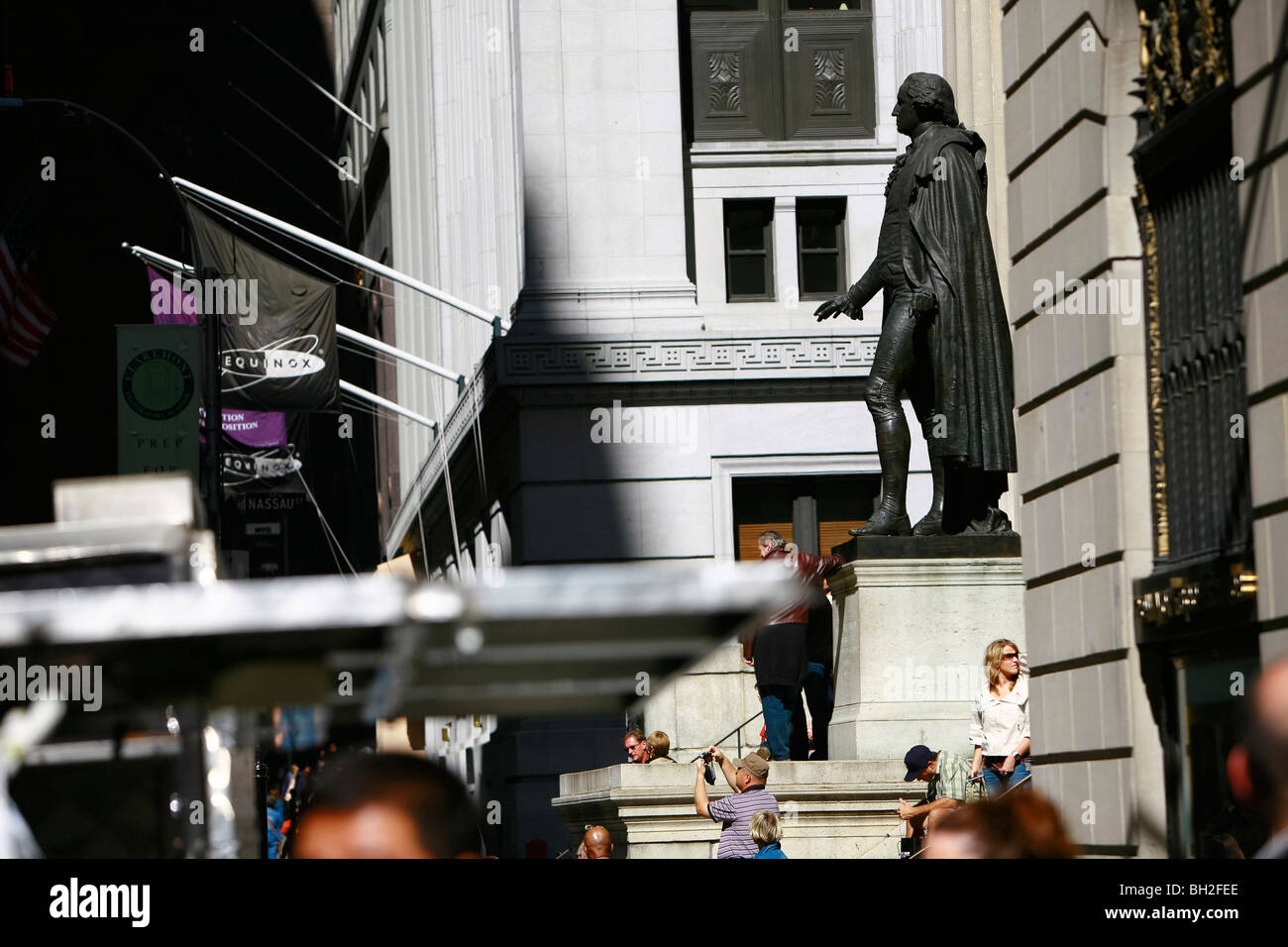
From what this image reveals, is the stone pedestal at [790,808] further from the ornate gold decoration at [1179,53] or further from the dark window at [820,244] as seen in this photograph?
the dark window at [820,244]

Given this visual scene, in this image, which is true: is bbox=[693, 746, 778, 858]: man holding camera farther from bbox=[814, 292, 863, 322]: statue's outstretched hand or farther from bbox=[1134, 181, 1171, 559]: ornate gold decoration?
bbox=[814, 292, 863, 322]: statue's outstretched hand

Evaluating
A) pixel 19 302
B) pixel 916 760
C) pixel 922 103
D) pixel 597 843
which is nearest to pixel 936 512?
pixel 922 103

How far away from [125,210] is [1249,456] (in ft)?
222

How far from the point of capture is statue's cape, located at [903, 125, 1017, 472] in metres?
15.0

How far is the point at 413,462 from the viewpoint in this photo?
47.9 m

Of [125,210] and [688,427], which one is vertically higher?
[125,210]

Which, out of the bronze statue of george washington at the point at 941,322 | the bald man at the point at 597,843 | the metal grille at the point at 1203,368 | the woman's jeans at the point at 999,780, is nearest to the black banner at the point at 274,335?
the bronze statue of george washington at the point at 941,322


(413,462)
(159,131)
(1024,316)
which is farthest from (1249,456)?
(159,131)

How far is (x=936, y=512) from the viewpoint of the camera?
1541 centimetres

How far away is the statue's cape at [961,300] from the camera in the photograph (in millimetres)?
14984

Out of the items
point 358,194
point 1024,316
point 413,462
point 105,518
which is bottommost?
point 105,518

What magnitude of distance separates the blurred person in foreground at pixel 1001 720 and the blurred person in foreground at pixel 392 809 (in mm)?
9151
